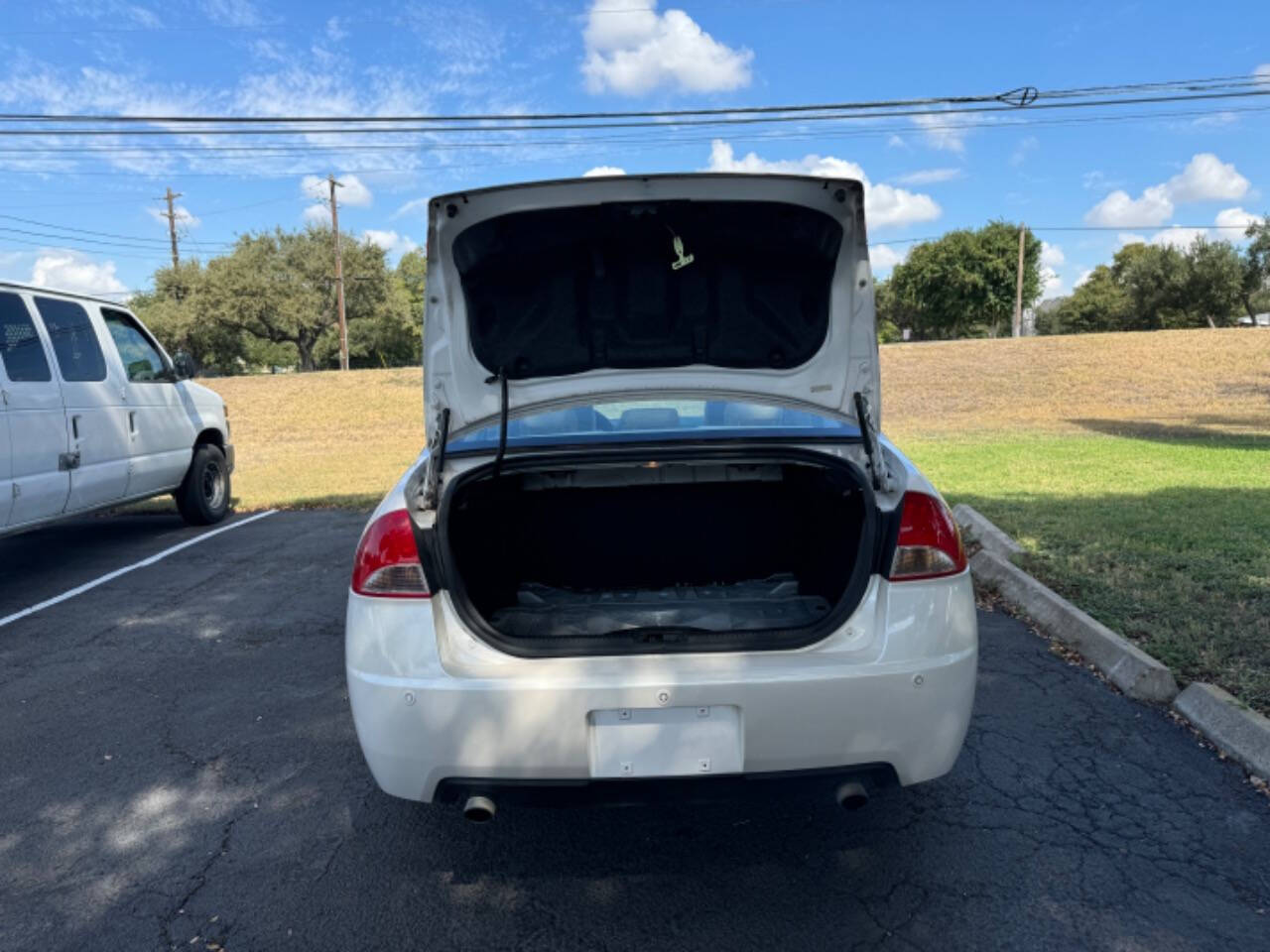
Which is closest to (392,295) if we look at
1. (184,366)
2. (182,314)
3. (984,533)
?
(182,314)

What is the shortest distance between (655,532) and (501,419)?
1.02m

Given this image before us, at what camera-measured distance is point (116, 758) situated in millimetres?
3223

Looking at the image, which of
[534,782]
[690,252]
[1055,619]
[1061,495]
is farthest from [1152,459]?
[534,782]

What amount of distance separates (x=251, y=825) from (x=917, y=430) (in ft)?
55.4

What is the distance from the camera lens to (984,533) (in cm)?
617

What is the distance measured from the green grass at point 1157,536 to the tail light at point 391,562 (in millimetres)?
3216

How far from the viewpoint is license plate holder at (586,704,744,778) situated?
6.77 feet

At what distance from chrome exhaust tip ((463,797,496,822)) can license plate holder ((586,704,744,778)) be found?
0.95ft

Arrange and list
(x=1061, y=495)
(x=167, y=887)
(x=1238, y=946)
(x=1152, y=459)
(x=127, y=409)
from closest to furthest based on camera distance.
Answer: (x=1238, y=946), (x=167, y=887), (x=127, y=409), (x=1061, y=495), (x=1152, y=459)

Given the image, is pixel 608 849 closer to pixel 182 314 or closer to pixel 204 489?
pixel 204 489

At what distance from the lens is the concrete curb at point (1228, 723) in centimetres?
287

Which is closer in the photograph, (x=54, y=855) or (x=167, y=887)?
(x=167, y=887)

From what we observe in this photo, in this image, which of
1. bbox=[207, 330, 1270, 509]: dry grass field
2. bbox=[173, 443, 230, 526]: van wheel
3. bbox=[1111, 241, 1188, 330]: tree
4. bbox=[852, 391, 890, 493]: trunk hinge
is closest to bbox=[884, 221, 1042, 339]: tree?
bbox=[1111, 241, 1188, 330]: tree

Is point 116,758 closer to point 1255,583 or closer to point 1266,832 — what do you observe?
point 1266,832
